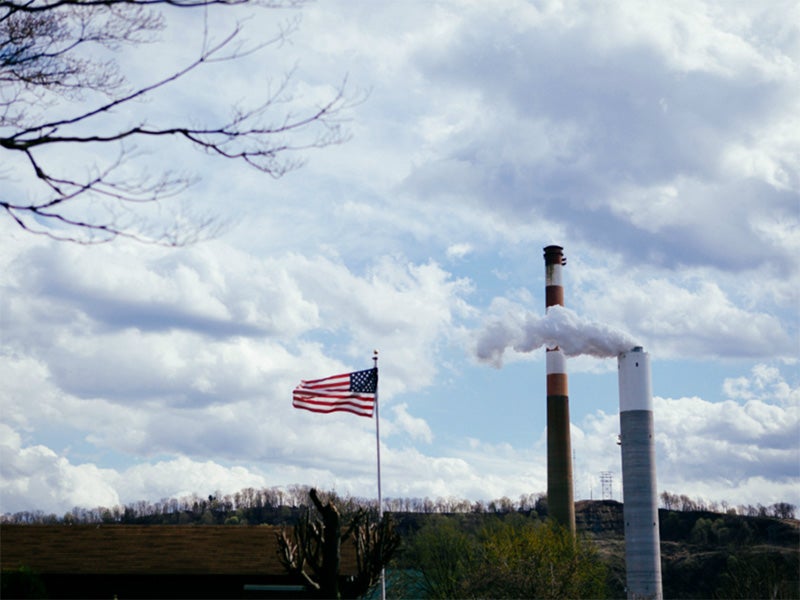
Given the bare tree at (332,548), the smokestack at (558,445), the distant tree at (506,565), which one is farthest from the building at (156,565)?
the smokestack at (558,445)

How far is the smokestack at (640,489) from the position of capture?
49875 mm

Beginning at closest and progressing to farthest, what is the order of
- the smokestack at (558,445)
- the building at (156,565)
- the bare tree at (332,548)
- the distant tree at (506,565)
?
1. the bare tree at (332,548)
2. the building at (156,565)
3. the distant tree at (506,565)
4. the smokestack at (558,445)

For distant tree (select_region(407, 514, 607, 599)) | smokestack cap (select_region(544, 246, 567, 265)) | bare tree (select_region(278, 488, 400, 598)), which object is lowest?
distant tree (select_region(407, 514, 607, 599))

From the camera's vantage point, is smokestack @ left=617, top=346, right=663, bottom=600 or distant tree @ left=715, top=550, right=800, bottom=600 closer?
smokestack @ left=617, top=346, right=663, bottom=600

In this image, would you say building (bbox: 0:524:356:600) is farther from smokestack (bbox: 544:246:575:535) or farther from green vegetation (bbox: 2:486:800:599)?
smokestack (bbox: 544:246:575:535)

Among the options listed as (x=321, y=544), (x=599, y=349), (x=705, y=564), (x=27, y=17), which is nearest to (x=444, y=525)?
(x=599, y=349)

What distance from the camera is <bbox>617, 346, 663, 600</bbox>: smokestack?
49875 millimetres

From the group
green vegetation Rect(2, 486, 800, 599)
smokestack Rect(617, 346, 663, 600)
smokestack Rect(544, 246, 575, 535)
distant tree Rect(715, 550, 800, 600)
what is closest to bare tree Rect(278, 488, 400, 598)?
green vegetation Rect(2, 486, 800, 599)

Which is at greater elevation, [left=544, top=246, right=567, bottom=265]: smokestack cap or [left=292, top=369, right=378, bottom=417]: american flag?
[left=544, top=246, right=567, bottom=265]: smokestack cap

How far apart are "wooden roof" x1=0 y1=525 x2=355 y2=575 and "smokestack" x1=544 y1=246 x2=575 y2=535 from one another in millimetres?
29658

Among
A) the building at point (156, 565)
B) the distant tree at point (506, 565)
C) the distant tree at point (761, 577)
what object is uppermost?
the building at point (156, 565)

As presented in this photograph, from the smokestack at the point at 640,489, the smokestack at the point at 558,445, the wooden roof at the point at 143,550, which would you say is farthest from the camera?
the smokestack at the point at 558,445

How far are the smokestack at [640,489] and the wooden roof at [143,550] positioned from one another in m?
26.2

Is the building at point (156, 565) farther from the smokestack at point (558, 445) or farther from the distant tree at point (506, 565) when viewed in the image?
the smokestack at point (558, 445)
